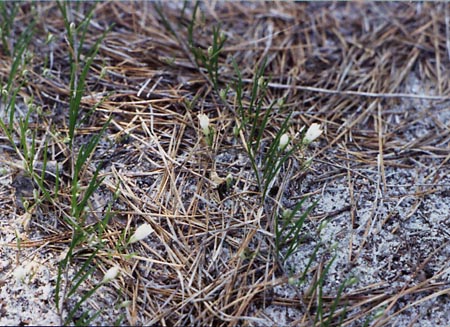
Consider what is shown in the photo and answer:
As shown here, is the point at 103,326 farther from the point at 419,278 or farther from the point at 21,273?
the point at 419,278

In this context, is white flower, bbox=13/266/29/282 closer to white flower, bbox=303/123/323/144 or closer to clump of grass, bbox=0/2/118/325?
clump of grass, bbox=0/2/118/325

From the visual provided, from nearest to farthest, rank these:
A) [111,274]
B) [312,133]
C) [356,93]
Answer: [111,274] < [312,133] < [356,93]

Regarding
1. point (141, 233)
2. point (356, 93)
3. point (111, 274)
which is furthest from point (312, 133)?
point (111, 274)

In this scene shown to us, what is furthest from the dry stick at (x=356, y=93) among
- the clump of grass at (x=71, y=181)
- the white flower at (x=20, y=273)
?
the white flower at (x=20, y=273)

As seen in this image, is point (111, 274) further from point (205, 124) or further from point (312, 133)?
point (312, 133)

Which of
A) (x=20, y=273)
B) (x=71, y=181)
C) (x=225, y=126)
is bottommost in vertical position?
(x=20, y=273)

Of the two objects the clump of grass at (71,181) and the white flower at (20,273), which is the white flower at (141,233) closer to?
A: the clump of grass at (71,181)

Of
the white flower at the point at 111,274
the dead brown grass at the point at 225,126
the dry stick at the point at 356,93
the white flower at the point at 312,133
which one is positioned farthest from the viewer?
the dry stick at the point at 356,93

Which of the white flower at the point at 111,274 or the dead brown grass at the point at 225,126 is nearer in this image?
the white flower at the point at 111,274

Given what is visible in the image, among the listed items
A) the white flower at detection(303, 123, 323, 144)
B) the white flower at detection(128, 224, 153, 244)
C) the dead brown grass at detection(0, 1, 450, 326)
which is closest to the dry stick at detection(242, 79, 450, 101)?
the dead brown grass at detection(0, 1, 450, 326)
